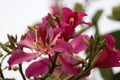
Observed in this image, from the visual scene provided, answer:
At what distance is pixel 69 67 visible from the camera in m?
0.77

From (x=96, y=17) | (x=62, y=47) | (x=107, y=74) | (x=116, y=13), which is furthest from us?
(x=116, y=13)

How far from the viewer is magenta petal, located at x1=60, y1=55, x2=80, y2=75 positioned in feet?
2.51

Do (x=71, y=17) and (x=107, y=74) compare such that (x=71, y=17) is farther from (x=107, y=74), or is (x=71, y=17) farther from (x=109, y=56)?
(x=107, y=74)

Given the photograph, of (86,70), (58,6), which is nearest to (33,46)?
(86,70)

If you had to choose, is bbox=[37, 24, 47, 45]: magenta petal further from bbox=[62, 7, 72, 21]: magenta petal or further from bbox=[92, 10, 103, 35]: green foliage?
bbox=[92, 10, 103, 35]: green foliage

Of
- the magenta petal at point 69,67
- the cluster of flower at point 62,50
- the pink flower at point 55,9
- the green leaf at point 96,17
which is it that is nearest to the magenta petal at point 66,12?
the cluster of flower at point 62,50

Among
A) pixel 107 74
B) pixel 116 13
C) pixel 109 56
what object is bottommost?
pixel 107 74

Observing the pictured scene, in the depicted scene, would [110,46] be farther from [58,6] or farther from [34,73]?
[58,6]

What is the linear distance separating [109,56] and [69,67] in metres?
0.09

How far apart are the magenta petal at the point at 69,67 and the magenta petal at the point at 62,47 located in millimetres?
29

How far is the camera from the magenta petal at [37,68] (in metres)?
0.78

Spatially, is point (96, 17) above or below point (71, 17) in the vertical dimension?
below

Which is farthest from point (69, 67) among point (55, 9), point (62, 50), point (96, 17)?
point (55, 9)

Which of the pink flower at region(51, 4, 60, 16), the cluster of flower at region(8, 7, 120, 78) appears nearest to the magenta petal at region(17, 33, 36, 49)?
the cluster of flower at region(8, 7, 120, 78)
